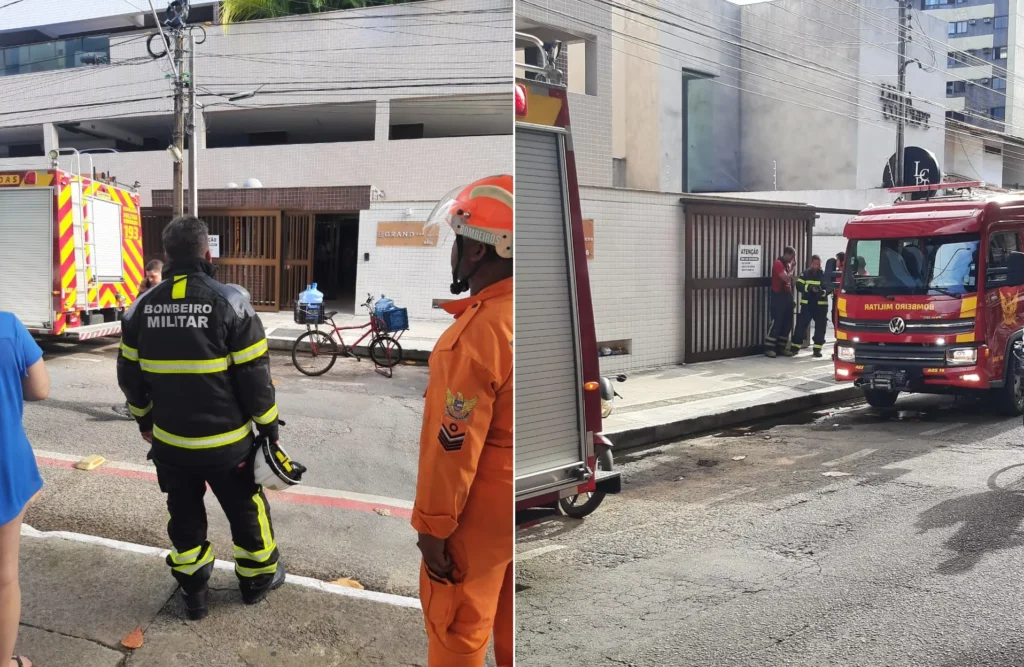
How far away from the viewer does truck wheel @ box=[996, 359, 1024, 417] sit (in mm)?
1265

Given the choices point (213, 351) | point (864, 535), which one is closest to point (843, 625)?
point (864, 535)

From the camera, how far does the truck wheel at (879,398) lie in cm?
143

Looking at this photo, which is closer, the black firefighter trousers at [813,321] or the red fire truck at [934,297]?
the black firefighter trousers at [813,321]

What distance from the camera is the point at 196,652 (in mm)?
1218

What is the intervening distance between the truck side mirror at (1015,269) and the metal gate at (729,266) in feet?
1.18

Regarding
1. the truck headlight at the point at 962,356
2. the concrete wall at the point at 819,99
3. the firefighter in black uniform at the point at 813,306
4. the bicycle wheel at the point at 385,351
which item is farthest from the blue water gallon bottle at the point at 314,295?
the truck headlight at the point at 962,356

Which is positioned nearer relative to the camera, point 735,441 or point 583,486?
point 583,486

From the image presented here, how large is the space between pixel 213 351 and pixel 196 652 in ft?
1.53

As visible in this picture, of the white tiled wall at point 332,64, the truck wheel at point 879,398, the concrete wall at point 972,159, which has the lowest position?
the truck wheel at point 879,398

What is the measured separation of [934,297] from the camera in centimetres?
141

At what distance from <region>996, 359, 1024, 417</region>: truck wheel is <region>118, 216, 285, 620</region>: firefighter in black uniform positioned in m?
1.17

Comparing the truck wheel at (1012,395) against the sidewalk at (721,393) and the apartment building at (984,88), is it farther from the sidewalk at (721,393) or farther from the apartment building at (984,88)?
the apartment building at (984,88)

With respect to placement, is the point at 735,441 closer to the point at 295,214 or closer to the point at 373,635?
the point at 373,635

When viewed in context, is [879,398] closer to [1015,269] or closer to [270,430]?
[1015,269]
